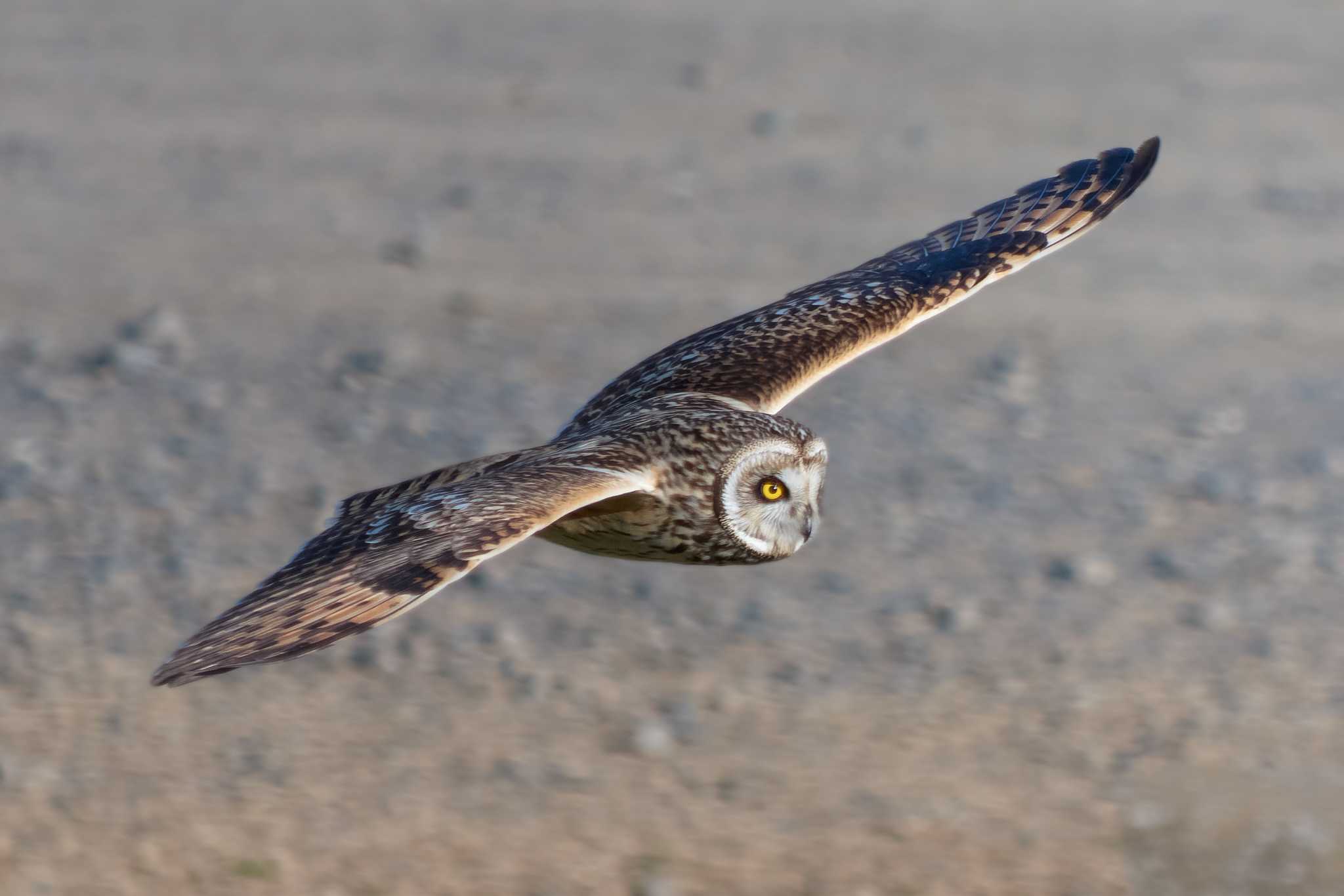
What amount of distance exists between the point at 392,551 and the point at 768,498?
112cm

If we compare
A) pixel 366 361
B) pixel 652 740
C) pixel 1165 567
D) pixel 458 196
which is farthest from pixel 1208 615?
pixel 458 196

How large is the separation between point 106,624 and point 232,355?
100.0 inches

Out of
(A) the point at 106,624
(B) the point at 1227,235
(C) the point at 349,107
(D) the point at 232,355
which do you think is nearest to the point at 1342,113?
(B) the point at 1227,235

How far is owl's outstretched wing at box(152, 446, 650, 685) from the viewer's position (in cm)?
399

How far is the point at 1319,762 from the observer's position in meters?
7.45

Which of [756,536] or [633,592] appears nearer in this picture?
[756,536]

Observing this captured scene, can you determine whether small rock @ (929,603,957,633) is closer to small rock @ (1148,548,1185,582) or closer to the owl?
small rock @ (1148,548,1185,582)

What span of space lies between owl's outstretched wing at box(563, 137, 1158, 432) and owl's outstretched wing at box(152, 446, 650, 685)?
1007 mm

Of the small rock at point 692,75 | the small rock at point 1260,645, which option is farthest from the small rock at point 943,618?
the small rock at point 692,75

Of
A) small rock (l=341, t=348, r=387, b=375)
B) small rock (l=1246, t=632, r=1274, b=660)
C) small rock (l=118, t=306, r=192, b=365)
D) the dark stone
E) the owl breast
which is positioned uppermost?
small rock (l=118, t=306, r=192, b=365)

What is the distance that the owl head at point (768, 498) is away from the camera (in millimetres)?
4938

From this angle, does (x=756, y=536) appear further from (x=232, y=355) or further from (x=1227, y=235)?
(x=1227, y=235)

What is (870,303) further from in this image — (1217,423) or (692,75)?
(692,75)

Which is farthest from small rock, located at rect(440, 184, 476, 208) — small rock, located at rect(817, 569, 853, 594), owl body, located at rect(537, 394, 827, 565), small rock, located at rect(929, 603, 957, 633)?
owl body, located at rect(537, 394, 827, 565)
